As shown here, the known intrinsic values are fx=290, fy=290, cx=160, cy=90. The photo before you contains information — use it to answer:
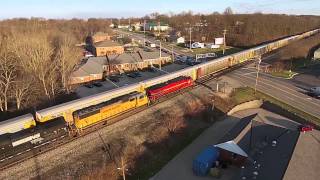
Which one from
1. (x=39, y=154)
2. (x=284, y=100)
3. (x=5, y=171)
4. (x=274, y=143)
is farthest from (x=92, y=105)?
(x=284, y=100)

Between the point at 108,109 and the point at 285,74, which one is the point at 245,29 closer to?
the point at 285,74

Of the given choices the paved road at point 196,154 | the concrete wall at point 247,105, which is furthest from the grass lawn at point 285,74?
the paved road at point 196,154

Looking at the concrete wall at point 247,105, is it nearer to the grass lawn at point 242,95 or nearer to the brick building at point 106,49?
the grass lawn at point 242,95

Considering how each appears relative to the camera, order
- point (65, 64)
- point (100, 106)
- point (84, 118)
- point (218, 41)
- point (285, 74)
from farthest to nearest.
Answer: point (218, 41) → point (285, 74) → point (65, 64) → point (100, 106) → point (84, 118)

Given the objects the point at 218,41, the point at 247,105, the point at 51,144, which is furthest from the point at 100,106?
the point at 218,41

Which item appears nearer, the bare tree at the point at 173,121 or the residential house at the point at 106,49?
the bare tree at the point at 173,121

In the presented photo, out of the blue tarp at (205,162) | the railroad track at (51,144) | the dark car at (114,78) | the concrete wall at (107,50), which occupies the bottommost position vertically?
the blue tarp at (205,162)

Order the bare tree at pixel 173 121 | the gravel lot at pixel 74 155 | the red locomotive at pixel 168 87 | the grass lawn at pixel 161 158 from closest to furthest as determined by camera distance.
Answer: the gravel lot at pixel 74 155 < the grass lawn at pixel 161 158 < the bare tree at pixel 173 121 < the red locomotive at pixel 168 87
